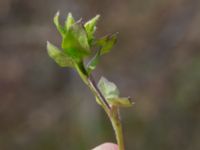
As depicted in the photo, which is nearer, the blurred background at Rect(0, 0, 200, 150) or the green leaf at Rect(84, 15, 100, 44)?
the green leaf at Rect(84, 15, 100, 44)

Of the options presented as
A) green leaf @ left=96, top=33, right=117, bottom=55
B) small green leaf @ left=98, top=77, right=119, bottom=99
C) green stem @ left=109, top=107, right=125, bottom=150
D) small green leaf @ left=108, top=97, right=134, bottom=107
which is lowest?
green stem @ left=109, top=107, right=125, bottom=150

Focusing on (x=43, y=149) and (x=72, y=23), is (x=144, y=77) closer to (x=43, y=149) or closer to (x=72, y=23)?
(x=43, y=149)

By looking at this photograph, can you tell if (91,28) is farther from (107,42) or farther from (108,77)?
(108,77)

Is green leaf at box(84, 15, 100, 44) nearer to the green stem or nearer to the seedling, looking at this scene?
the seedling

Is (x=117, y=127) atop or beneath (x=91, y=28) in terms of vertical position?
beneath

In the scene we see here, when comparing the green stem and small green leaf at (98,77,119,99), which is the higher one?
small green leaf at (98,77,119,99)


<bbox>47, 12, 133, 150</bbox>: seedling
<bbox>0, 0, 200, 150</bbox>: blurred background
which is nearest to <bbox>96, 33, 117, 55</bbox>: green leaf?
<bbox>47, 12, 133, 150</bbox>: seedling

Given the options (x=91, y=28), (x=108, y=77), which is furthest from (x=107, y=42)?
(x=108, y=77)

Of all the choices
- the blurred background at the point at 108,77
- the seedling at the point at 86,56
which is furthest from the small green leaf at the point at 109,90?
the blurred background at the point at 108,77
